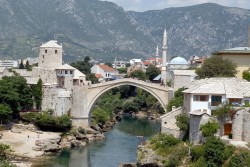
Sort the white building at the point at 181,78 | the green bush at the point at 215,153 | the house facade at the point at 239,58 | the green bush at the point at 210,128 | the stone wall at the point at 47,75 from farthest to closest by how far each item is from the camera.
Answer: the stone wall at the point at 47,75, the white building at the point at 181,78, the house facade at the point at 239,58, the green bush at the point at 210,128, the green bush at the point at 215,153

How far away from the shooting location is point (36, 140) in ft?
150

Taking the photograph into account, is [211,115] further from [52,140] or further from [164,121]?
[52,140]

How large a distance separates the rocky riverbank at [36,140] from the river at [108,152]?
Result: 3.54 ft

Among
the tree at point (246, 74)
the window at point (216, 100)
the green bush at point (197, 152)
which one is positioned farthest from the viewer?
the tree at point (246, 74)

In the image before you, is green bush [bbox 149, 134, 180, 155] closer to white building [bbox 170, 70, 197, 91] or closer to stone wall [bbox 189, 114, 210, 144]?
stone wall [bbox 189, 114, 210, 144]

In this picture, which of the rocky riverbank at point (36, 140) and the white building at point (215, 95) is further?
the rocky riverbank at point (36, 140)

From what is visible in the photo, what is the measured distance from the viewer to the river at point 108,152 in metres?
41.9

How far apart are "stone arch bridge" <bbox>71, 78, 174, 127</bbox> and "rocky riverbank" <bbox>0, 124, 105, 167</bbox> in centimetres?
163

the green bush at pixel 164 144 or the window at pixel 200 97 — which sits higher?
the window at pixel 200 97

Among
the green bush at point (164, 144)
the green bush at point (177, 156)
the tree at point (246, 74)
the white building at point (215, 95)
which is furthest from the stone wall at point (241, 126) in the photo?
the tree at point (246, 74)

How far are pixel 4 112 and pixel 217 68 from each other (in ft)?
59.8

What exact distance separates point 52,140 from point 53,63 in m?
12.6

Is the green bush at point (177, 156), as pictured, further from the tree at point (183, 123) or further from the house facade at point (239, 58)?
the house facade at point (239, 58)

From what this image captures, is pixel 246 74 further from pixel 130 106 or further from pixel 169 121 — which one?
pixel 130 106
